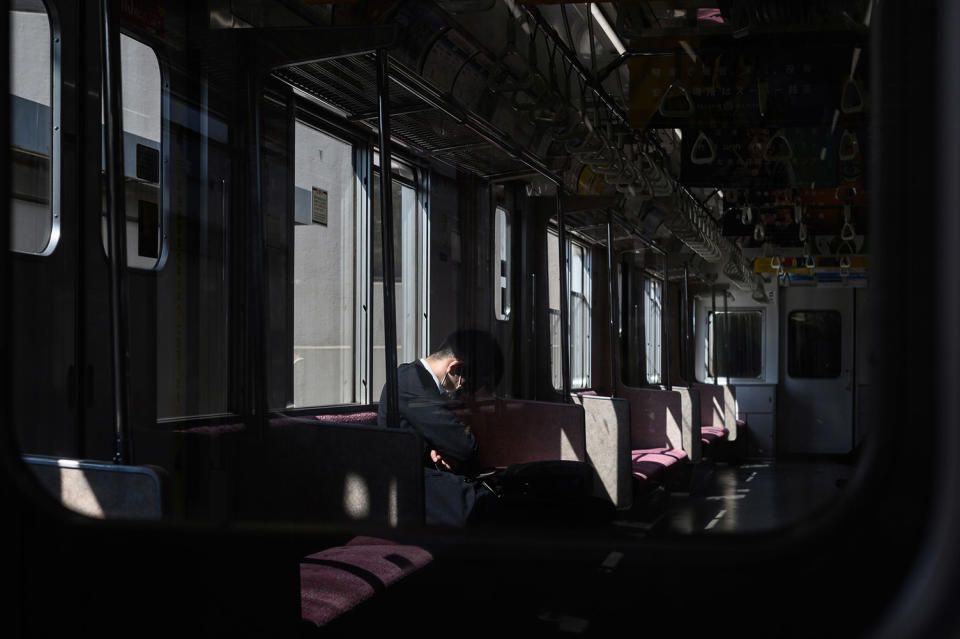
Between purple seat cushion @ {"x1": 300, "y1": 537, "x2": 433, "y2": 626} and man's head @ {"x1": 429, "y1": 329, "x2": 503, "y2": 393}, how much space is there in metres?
1.38

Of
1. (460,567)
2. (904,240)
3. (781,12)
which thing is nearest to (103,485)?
(460,567)

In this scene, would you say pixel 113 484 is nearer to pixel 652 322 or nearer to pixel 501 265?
pixel 501 265

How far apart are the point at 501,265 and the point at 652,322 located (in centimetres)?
534

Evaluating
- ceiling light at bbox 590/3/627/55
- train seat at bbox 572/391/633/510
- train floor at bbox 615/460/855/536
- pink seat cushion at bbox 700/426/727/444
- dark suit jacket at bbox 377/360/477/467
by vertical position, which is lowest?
pink seat cushion at bbox 700/426/727/444

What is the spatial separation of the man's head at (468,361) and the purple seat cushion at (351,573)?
54.4 inches

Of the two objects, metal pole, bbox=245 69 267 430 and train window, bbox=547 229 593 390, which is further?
train window, bbox=547 229 593 390

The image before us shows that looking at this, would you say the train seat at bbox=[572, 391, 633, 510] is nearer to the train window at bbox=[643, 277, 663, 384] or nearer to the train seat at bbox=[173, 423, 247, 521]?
the train seat at bbox=[173, 423, 247, 521]

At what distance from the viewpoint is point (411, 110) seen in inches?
126

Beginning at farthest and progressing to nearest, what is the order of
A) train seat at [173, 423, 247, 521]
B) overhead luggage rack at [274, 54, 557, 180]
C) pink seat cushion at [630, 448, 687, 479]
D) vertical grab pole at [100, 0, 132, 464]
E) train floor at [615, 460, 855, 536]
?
pink seat cushion at [630, 448, 687, 479] < overhead luggage rack at [274, 54, 557, 180] < train seat at [173, 423, 247, 521] < vertical grab pole at [100, 0, 132, 464] < train floor at [615, 460, 855, 536]

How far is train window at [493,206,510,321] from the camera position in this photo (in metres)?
5.38

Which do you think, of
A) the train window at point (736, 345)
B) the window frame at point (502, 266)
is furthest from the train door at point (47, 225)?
the train window at point (736, 345)

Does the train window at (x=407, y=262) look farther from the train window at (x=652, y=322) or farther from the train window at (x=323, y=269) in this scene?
the train window at (x=652, y=322)

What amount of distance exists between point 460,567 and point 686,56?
3400mm

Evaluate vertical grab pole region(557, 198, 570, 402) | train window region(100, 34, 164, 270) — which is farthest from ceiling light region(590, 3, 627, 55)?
train window region(100, 34, 164, 270)
